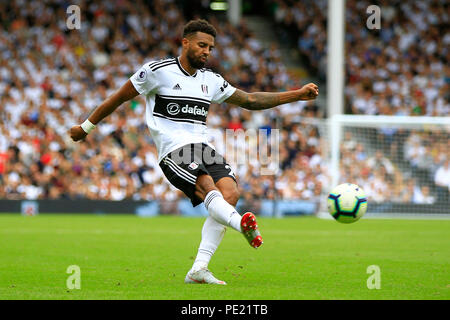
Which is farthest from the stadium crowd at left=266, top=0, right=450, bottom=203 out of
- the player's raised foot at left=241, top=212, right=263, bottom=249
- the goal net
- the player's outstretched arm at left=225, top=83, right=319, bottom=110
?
the player's raised foot at left=241, top=212, right=263, bottom=249

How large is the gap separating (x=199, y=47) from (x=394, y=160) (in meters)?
15.8

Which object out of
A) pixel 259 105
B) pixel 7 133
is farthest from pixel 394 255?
pixel 7 133

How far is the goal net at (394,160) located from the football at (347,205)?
12462mm

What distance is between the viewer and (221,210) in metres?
7.00

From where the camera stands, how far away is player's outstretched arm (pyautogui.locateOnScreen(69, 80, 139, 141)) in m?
7.59

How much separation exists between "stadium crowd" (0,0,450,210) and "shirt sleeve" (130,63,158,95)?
14.7 meters

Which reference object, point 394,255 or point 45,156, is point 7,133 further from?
point 394,255

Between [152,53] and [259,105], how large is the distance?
19.1 meters

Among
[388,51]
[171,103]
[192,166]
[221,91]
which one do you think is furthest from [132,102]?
[192,166]

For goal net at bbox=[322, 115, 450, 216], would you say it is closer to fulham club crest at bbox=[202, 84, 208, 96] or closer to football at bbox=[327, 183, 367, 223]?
football at bbox=[327, 183, 367, 223]

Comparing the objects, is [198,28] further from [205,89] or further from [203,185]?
[203,185]

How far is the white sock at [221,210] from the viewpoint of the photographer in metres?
6.86

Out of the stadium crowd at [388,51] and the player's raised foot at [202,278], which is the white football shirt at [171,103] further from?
the stadium crowd at [388,51]
